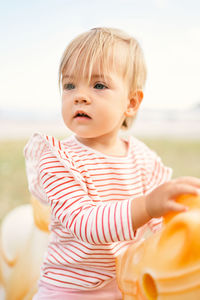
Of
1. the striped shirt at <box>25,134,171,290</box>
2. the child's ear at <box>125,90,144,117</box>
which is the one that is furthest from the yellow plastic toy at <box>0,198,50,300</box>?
the child's ear at <box>125,90,144,117</box>

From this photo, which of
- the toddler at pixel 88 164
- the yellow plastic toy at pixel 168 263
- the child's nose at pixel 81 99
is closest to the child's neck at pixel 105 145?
the toddler at pixel 88 164

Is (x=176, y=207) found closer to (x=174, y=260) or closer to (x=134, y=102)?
(x=174, y=260)

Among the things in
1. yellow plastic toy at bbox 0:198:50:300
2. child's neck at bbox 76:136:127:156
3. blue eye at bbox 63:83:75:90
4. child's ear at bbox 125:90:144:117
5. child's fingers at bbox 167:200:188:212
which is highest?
blue eye at bbox 63:83:75:90

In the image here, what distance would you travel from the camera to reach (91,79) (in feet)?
3.09

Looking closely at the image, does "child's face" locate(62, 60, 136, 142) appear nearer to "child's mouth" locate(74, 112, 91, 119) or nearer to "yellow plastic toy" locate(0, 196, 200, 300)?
"child's mouth" locate(74, 112, 91, 119)

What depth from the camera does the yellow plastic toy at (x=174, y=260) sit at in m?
0.62

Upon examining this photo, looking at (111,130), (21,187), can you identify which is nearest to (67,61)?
(111,130)

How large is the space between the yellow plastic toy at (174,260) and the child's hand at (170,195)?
13 mm

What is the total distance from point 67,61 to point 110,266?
19.0 inches

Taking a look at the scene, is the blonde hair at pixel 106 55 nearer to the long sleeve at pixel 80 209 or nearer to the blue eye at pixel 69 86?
the blue eye at pixel 69 86

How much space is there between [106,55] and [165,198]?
15.6 inches

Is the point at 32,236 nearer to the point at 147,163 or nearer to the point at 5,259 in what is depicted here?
the point at 5,259

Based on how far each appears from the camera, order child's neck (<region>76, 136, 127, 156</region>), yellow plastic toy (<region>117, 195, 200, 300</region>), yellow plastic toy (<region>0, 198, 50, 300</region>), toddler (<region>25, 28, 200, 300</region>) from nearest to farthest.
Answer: yellow plastic toy (<region>117, 195, 200, 300</region>)
toddler (<region>25, 28, 200, 300</region>)
child's neck (<region>76, 136, 127, 156</region>)
yellow plastic toy (<region>0, 198, 50, 300</region>)

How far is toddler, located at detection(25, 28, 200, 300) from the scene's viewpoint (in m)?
0.88
